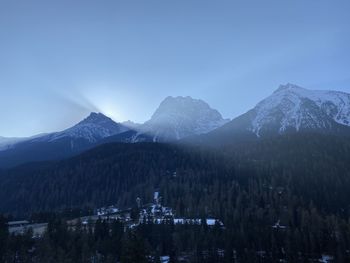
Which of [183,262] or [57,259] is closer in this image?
[57,259]

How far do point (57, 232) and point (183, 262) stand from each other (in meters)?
58.1

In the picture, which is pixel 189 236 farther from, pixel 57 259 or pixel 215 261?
pixel 57 259

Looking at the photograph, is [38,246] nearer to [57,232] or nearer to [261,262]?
[57,232]

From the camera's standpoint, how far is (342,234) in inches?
7682

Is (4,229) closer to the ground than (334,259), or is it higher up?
higher up

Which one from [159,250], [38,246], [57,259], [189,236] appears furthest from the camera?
[189,236]

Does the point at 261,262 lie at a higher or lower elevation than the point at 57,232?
lower

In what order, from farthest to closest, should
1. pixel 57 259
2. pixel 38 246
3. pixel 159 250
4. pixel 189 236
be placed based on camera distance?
pixel 189 236, pixel 159 250, pixel 38 246, pixel 57 259

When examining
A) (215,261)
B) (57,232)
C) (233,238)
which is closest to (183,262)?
(215,261)

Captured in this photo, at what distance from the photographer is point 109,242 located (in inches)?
6796

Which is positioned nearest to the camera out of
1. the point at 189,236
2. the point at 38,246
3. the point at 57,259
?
the point at 57,259

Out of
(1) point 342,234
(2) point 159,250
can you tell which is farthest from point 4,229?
(1) point 342,234

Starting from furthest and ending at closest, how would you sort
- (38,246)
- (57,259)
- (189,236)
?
(189,236) < (38,246) < (57,259)

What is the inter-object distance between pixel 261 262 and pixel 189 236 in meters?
36.0
